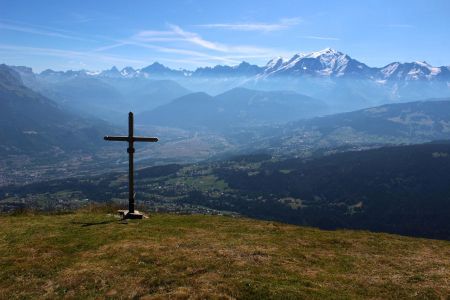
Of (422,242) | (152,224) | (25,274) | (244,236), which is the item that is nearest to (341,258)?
(244,236)

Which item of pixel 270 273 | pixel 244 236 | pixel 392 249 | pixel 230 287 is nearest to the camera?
pixel 230 287

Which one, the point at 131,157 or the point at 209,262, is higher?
the point at 131,157

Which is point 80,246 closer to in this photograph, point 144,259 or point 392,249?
point 144,259

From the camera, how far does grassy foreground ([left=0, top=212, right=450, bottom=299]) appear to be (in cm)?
1961

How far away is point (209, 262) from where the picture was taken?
2281cm

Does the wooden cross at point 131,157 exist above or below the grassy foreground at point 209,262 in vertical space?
above

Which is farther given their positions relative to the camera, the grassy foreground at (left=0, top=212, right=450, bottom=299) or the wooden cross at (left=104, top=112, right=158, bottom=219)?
the wooden cross at (left=104, top=112, right=158, bottom=219)

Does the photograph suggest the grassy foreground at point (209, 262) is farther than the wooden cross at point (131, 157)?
No

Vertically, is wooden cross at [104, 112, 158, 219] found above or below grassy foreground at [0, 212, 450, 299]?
above

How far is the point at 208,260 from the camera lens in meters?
23.1

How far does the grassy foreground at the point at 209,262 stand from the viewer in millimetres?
19609

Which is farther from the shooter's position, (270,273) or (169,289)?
(270,273)

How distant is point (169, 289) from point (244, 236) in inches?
422

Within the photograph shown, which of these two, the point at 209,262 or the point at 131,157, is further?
the point at 131,157
